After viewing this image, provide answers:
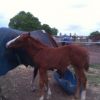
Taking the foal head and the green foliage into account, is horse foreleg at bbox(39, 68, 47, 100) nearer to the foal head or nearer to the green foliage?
the foal head

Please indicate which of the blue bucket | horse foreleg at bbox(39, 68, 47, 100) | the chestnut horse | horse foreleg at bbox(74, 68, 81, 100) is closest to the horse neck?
the chestnut horse

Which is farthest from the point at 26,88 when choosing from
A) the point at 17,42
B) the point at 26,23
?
the point at 26,23

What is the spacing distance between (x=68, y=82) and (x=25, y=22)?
1632 centimetres

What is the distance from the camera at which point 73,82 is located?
8.52 metres

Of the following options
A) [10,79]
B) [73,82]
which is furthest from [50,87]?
[10,79]

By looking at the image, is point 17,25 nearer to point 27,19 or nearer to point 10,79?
point 27,19

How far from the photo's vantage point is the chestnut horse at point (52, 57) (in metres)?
7.23

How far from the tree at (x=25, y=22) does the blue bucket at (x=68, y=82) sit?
48.7 ft

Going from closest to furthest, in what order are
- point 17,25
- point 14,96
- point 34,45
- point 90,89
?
point 34,45
point 14,96
point 90,89
point 17,25

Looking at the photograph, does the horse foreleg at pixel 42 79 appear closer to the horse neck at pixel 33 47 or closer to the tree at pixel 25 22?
the horse neck at pixel 33 47

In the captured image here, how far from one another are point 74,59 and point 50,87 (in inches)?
47.2

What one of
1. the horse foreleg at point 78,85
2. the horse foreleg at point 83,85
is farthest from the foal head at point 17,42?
the horse foreleg at point 83,85

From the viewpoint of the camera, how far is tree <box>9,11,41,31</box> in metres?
23.6

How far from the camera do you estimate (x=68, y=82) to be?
8234mm
